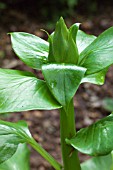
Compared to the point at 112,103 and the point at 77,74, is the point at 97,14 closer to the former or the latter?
the point at 112,103

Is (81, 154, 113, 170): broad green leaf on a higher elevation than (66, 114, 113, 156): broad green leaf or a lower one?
lower

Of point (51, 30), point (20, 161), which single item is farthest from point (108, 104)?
point (20, 161)

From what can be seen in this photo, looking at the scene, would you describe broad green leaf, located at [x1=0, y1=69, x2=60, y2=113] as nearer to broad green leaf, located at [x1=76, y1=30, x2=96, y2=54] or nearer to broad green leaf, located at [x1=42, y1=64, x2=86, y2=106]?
broad green leaf, located at [x1=42, y1=64, x2=86, y2=106]

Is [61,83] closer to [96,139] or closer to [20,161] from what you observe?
[96,139]

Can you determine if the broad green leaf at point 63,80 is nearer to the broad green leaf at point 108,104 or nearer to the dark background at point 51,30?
the dark background at point 51,30

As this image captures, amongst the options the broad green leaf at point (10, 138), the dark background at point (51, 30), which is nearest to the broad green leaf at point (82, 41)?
the broad green leaf at point (10, 138)

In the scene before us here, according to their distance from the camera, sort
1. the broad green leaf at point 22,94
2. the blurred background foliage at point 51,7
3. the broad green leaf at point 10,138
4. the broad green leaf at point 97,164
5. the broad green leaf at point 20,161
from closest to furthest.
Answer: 1. the broad green leaf at point 22,94
2. the broad green leaf at point 10,138
3. the broad green leaf at point 20,161
4. the broad green leaf at point 97,164
5. the blurred background foliage at point 51,7

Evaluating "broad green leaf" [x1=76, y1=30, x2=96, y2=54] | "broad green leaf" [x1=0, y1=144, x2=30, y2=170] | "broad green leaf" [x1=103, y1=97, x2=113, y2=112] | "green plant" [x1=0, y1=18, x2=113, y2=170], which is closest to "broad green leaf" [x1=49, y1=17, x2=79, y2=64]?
"green plant" [x1=0, y1=18, x2=113, y2=170]
